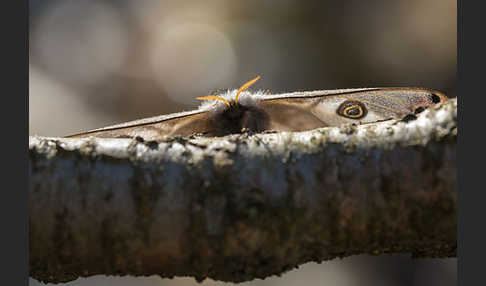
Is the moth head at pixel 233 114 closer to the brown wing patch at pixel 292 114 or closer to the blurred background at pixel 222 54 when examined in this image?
the brown wing patch at pixel 292 114

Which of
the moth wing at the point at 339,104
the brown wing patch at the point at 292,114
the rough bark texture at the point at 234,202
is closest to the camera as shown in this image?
the rough bark texture at the point at 234,202

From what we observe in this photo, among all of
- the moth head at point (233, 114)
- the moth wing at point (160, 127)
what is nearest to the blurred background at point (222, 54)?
the moth head at point (233, 114)

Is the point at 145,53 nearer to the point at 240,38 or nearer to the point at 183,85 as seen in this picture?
the point at 183,85

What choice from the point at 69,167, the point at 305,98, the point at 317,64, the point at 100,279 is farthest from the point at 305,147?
the point at 317,64

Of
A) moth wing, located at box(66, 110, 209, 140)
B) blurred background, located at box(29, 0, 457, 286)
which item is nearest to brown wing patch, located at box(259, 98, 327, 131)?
moth wing, located at box(66, 110, 209, 140)

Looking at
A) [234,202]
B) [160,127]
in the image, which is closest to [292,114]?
[160,127]
